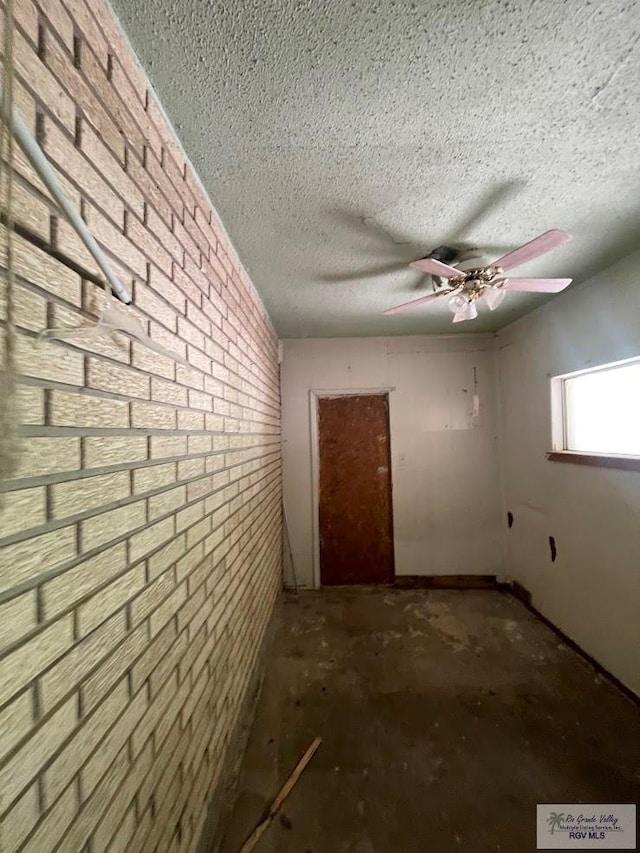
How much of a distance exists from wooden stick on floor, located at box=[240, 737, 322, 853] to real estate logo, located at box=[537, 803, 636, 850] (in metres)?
0.98

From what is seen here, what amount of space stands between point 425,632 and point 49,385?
118 inches

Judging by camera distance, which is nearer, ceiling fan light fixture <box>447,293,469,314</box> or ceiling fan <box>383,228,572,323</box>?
ceiling fan <box>383,228,572,323</box>

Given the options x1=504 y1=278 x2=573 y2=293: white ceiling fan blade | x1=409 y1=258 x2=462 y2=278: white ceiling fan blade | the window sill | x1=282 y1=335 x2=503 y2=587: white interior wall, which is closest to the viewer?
x1=409 y1=258 x2=462 y2=278: white ceiling fan blade

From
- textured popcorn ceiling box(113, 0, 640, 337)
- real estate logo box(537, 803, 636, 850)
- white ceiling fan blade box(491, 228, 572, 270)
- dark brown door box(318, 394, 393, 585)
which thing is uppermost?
textured popcorn ceiling box(113, 0, 640, 337)

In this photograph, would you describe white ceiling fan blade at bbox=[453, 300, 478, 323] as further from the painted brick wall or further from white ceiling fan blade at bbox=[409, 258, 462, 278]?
the painted brick wall

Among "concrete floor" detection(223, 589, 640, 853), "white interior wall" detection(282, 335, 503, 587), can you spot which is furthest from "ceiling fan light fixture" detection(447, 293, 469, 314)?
"concrete floor" detection(223, 589, 640, 853)

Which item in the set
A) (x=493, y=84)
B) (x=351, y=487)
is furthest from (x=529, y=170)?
(x=351, y=487)

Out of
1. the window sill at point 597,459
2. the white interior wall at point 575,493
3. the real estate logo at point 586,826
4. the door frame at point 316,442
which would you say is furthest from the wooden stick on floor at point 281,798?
the window sill at point 597,459

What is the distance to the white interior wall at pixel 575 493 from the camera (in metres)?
1.91

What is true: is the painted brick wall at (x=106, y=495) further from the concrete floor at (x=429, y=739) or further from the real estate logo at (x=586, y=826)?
the real estate logo at (x=586, y=826)

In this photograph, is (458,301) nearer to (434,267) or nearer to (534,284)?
(534,284)

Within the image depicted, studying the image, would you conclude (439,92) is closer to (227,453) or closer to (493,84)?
(493,84)

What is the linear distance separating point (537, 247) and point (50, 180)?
1667mm

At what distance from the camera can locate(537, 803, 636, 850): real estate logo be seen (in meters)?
1.27
